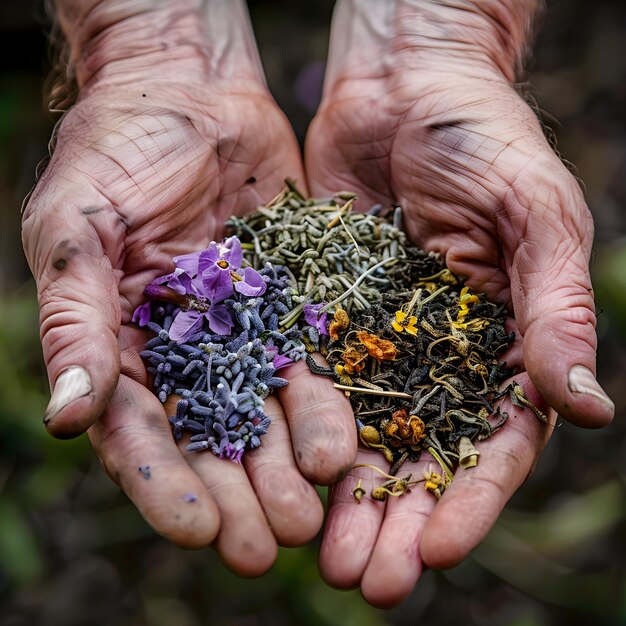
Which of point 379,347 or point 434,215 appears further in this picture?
point 434,215

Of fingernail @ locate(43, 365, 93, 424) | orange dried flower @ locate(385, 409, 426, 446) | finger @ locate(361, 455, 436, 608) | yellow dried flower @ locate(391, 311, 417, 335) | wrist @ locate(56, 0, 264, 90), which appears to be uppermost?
wrist @ locate(56, 0, 264, 90)

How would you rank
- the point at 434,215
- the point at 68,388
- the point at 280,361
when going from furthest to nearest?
the point at 434,215 → the point at 280,361 → the point at 68,388

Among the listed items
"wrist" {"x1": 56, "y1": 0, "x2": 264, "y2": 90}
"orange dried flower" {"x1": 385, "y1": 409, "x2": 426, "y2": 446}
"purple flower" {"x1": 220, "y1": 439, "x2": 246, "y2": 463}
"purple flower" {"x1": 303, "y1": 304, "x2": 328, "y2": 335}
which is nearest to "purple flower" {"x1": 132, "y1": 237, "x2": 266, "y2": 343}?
"purple flower" {"x1": 303, "y1": 304, "x2": 328, "y2": 335}

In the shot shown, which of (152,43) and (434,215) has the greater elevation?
(152,43)

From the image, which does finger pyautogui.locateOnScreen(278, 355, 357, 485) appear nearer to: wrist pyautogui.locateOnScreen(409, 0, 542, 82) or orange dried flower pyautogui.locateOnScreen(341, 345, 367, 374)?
orange dried flower pyautogui.locateOnScreen(341, 345, 367, 374)

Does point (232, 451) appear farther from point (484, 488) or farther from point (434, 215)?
point (434, 215)

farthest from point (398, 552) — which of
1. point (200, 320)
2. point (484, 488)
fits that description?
point (200, 320)

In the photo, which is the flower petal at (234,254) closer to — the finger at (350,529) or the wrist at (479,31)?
the finger at (350,529)
